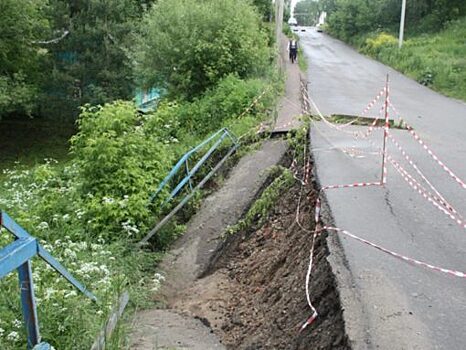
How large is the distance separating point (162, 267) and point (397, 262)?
12.7ft

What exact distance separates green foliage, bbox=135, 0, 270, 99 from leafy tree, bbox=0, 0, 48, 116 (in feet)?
25.1

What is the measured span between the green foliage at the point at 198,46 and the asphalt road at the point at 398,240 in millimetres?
5214

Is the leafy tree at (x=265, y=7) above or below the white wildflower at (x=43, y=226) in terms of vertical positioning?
above

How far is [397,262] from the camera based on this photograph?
5523mm

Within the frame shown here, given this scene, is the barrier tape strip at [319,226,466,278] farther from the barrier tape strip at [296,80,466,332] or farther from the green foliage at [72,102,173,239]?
the green foliage at [72,102,173,239]

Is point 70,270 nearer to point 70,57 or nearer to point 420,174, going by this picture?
point 420,174

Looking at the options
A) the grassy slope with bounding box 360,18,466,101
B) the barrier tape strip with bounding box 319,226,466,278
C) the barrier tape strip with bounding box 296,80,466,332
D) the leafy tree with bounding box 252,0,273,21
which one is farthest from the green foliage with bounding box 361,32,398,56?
the barrier tape strip with bounding box 319,226,466,278

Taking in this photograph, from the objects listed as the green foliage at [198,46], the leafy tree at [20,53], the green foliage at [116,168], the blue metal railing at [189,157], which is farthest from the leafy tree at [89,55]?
the green foliage at [116,168]

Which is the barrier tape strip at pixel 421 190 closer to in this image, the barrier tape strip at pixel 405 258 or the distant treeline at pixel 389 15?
the barrier tape strip at pixel 405 258

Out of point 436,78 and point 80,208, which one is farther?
point 436,78

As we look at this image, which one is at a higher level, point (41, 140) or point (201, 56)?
point (201, 56)

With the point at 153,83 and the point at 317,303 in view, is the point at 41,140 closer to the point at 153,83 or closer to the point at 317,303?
the point at 153,83

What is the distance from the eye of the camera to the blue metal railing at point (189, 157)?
9.60 metres

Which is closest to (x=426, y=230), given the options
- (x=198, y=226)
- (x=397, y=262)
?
(x=397, y=262)
